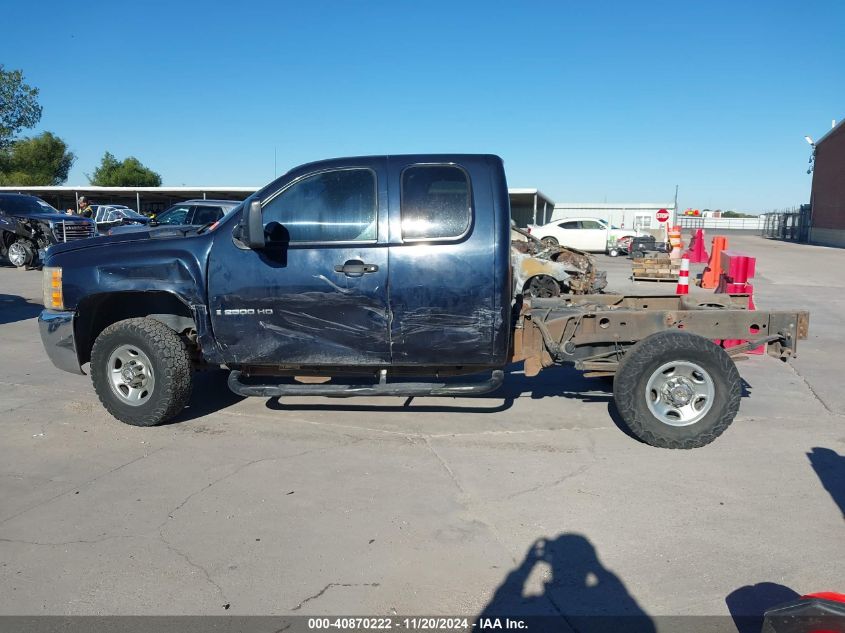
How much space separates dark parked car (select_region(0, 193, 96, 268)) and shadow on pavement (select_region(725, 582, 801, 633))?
695 inches

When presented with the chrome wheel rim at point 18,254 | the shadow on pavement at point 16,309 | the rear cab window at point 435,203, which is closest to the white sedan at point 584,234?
the chrome wheel rim at point 18,254

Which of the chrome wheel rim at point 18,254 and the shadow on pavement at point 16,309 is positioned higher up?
the chrome wheel rim at point 18,254

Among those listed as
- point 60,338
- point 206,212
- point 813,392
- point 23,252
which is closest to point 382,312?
point 60,338

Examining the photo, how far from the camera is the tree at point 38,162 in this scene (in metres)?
56.2

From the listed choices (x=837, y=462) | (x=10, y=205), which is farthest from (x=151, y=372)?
(x=10, y=205)

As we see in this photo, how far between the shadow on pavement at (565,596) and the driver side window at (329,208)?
2.56 metres

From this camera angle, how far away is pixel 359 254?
4.82 meters

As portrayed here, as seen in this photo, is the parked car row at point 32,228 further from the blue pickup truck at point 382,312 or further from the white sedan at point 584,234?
the white sedan at point 584,234

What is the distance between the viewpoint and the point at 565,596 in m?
3.15

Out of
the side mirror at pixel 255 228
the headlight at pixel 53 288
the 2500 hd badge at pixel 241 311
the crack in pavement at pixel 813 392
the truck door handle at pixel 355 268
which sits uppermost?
the side mirror at pixel 255 228

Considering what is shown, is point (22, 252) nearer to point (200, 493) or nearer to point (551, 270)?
point (551, 270)

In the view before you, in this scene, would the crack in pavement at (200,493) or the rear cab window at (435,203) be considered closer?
the crack in pavement at (200,493)

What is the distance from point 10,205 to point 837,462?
19.6 meters

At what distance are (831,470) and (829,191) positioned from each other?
45734 millimetres
